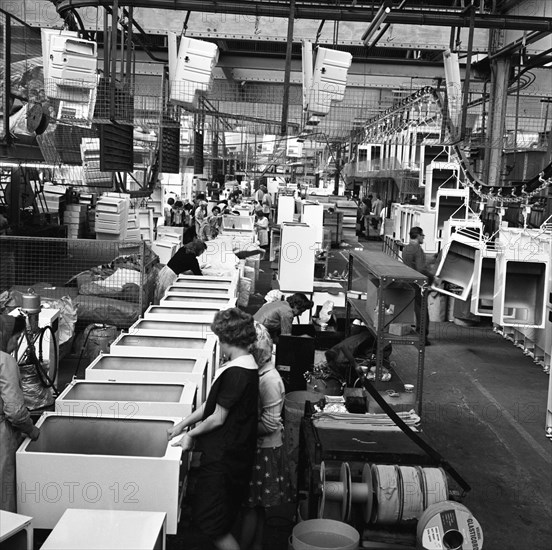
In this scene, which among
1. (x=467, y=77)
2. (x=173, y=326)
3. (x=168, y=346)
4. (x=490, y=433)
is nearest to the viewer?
(x=168, y=346)

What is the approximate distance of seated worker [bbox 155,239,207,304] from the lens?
8.77 meters

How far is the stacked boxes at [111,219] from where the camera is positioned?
13.7 metres

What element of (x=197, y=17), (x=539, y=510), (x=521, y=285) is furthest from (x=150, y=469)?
(x=197, y=17)

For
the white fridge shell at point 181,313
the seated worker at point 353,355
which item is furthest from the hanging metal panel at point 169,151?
the seated worker at point 353,355

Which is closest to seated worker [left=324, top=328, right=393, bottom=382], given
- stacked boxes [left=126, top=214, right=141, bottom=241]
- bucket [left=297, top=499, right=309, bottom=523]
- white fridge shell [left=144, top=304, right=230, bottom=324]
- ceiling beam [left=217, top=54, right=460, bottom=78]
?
white fridge shell [left=144, top=304, right=230, bottom=324]

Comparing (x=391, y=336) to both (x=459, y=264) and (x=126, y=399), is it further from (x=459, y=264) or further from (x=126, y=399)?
(x=459, y=264)

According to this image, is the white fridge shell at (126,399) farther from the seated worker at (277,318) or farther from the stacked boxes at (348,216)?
the stacked boxes at (348,216)

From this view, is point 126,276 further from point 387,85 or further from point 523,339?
point 387,85

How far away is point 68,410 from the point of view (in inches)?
163

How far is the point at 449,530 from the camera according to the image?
386cm

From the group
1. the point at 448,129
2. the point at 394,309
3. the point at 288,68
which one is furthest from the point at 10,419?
the point at 448,129

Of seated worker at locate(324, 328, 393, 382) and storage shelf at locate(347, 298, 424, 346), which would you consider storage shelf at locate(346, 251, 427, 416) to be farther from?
seated worker at locate(324, 328, 393, 382)

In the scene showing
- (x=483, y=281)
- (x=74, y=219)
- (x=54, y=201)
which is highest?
(x=54, y=201)

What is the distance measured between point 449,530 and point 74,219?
1238cm
